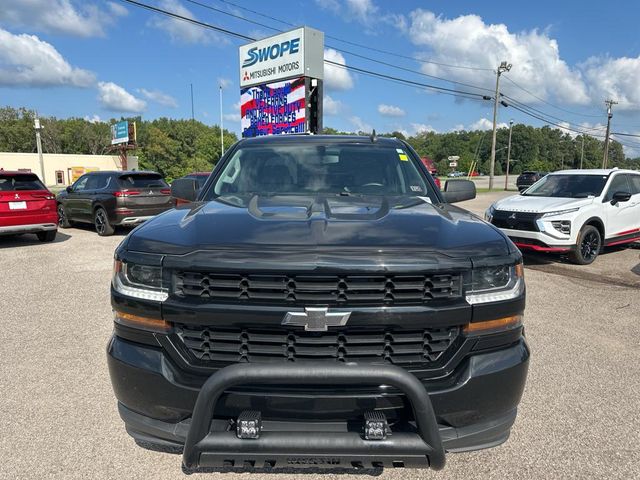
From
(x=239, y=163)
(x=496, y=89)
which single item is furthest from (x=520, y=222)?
(x=496, y=89)

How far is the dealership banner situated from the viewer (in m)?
13.9

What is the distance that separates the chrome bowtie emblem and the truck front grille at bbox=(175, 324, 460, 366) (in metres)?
0.06

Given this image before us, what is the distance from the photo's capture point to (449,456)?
271 cm

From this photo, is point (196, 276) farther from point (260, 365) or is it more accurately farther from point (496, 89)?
point (496, 89)

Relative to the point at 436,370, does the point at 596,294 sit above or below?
below

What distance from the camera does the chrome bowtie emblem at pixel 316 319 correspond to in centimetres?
189

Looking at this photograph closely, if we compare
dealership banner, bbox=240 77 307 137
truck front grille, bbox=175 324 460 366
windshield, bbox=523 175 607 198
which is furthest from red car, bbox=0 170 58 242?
windshield, bbox=523 175 607 198

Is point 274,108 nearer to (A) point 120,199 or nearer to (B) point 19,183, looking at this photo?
(A) point 120,199

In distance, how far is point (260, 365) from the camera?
6.08ft

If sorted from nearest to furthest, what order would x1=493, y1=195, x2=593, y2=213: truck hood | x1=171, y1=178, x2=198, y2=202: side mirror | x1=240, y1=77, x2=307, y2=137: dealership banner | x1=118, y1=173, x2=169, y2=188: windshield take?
1. x1=171, y1=178, x2=198, y2=202: side mirror
2. x1=493, y1=195, x2=593, y2=213: truck hood
3. x1=118, y1=173, x2=169, y2=188: windshield
4. x1=240, y1=77, x2=307, y2=137: dealership banner

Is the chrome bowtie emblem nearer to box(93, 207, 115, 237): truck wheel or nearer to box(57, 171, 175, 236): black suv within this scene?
box(57, 171, 175, 236): black suv

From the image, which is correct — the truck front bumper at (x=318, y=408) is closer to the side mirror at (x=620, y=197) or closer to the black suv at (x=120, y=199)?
the side mirror at (x=620, y=197)

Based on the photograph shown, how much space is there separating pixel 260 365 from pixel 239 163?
212cm

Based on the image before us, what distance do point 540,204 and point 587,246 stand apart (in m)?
1.13
